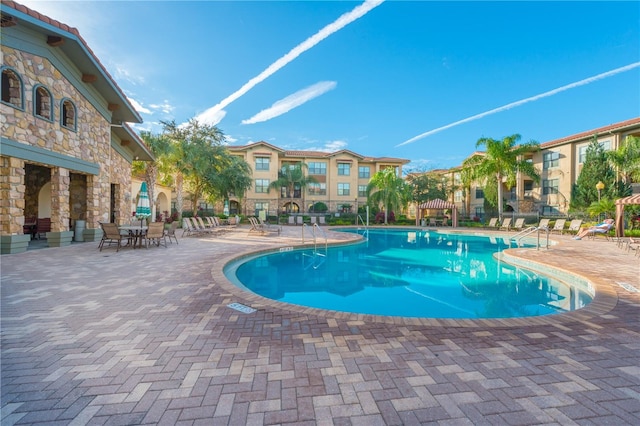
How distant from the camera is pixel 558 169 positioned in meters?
25.5

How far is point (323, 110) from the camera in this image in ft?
118

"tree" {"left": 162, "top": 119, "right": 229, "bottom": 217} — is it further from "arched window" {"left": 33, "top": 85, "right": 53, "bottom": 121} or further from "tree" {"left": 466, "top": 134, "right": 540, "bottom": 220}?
"tree" {"left": 466, "top": 134, "right": 540, "bottom": 220}

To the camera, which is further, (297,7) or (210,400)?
(297,7)

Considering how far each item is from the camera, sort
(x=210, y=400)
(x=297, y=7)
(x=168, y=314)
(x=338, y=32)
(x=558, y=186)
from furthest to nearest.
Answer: (x=558, y=186) < (x=338, y=32) < (x=297, y=7) < (x=168, y=314) < (x=210, y=400)

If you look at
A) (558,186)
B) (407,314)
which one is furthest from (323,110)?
(407,314)

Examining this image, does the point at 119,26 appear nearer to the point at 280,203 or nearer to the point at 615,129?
the point at 280,203

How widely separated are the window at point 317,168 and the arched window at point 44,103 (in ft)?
92.2

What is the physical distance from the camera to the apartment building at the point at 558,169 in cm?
2134

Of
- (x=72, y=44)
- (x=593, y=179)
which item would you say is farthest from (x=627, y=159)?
(x=72, y=44)

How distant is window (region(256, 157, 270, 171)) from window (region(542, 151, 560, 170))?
28.9 metres

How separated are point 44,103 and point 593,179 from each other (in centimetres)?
3192

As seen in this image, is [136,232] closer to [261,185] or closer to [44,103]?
[44,103]

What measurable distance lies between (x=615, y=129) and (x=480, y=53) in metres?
11.7

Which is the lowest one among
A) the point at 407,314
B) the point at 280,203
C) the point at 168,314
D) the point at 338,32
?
the point at 407,314
